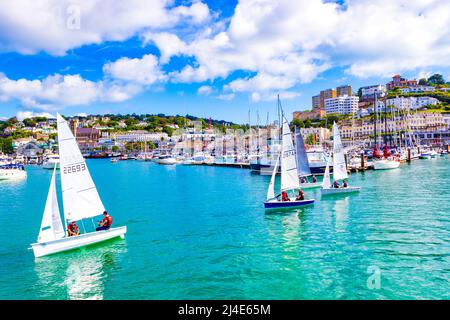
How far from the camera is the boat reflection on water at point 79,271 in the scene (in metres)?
17.6

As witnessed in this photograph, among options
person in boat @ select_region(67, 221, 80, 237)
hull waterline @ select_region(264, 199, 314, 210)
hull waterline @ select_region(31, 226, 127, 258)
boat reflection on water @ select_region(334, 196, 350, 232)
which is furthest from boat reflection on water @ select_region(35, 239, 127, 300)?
boat reflection on water @ select_region(334, 196, 350, 232)

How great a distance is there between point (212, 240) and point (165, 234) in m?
4.28

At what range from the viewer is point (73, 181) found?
23.9 meters

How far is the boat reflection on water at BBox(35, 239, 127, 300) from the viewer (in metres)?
17.6

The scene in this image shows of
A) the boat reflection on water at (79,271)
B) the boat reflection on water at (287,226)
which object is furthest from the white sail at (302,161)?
the boat reflection on water at (79,271)

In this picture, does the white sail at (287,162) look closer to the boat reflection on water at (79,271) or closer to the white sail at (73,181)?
the boat reflection on water at (79,271)

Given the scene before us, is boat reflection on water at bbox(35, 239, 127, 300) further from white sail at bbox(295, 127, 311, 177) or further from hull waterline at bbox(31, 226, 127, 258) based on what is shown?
white sail at bbox(295, 127, 311, 177)

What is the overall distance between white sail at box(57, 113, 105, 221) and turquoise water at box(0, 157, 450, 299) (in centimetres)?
269

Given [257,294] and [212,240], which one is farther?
[212,240]

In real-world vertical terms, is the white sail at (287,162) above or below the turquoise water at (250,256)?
above

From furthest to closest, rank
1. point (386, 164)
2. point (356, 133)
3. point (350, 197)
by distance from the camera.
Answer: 1. point (356, 133)
2. point (386, 164)
3. point (350, 197)

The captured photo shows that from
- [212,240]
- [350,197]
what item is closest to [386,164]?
[350,197]
